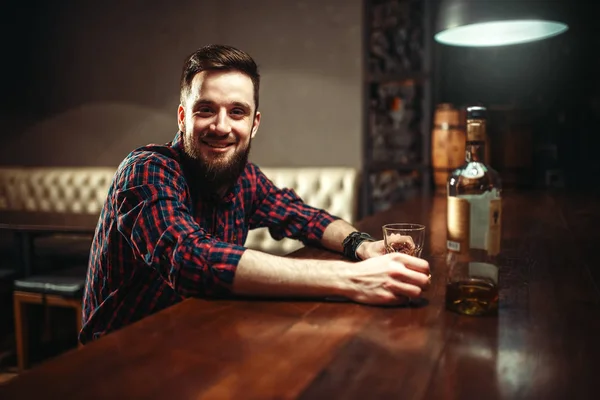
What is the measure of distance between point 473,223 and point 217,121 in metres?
0.75

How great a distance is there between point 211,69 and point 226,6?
2.98 metres

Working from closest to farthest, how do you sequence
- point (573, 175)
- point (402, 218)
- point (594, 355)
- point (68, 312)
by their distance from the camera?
1. point (594, 355)
2. point (402, 218)
3. point (573, 175)
4. point (68, 312)

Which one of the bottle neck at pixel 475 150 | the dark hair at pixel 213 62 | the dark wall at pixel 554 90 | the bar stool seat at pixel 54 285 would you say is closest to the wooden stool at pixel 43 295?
the bar stool seat at pixel 54 285

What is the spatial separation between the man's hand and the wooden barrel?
2276 mm

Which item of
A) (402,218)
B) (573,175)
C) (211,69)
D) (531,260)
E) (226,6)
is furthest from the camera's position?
(226,6)

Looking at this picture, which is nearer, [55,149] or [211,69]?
[211,69]

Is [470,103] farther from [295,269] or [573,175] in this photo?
[295,269]

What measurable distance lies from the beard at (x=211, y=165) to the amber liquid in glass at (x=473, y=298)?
2.64 feet

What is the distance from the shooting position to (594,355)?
757 millimetres

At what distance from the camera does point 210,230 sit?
160cm

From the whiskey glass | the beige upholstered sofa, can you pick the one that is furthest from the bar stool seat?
the whiskey glass

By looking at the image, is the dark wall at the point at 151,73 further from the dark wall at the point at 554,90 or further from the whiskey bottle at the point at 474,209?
the whiskey bottle at the point at 474,209

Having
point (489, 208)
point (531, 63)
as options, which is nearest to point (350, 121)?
point (531, 63)

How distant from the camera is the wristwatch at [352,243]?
144cm
